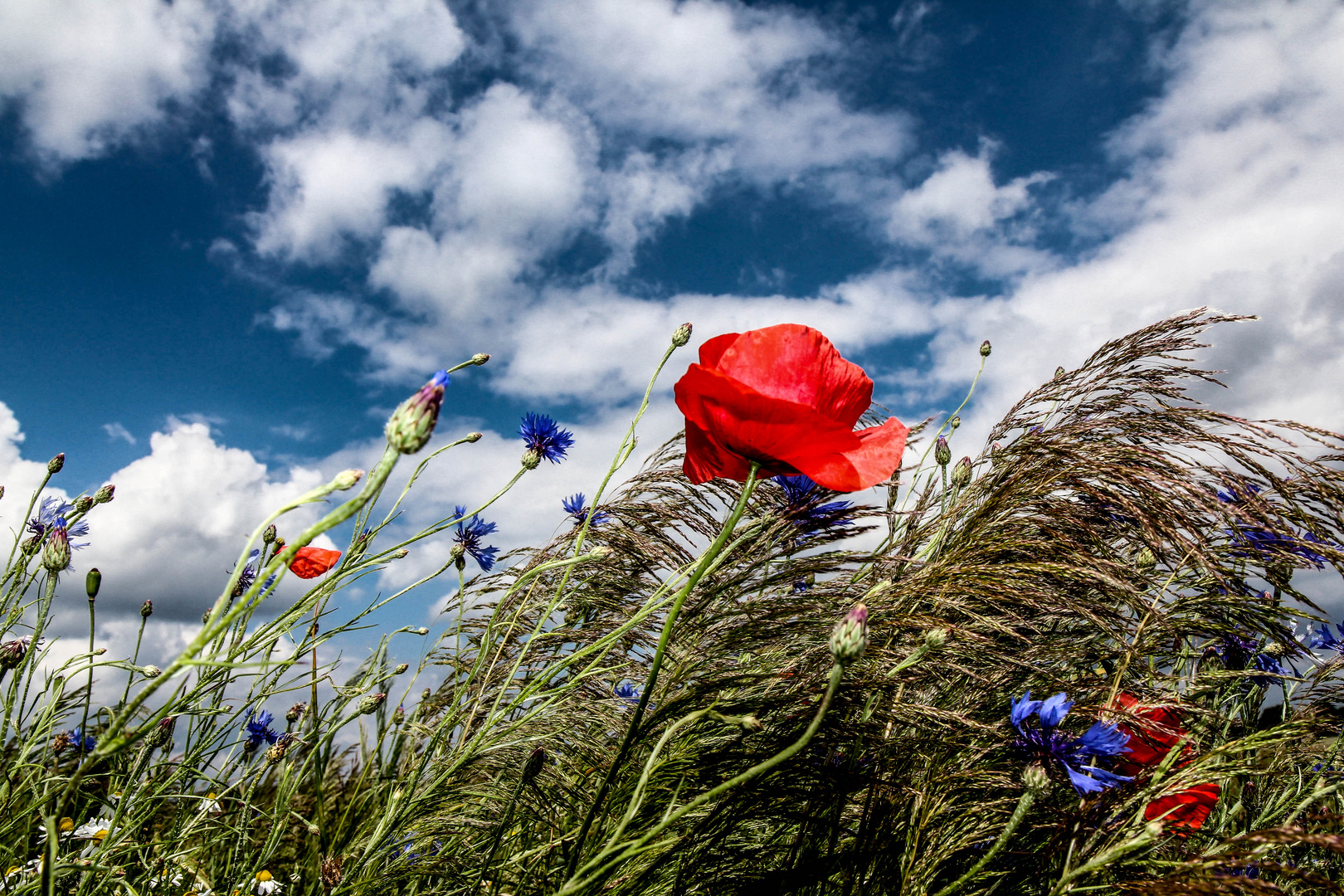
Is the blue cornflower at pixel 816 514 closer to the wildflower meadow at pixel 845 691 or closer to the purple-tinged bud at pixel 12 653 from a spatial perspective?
the wildflower meadow at pixel 845 691

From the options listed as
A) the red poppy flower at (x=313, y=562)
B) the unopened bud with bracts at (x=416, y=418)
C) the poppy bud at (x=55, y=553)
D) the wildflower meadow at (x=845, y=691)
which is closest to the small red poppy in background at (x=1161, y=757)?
the wildflower meadow at (x=845, y=691)

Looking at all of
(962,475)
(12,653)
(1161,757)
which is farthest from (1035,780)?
(12,653)

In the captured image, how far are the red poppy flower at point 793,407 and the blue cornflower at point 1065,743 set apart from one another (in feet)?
1.52

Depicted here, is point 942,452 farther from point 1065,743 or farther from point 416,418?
point 416,418

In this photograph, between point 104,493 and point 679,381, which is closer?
point 679,381

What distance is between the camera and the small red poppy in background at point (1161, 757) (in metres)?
1.14

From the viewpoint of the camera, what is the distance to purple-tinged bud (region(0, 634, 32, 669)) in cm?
136

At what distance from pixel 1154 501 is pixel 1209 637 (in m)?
0.33

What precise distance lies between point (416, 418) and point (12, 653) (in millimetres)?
1272

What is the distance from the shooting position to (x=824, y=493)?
1208 mm

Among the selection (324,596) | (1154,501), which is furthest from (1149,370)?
(324,596)

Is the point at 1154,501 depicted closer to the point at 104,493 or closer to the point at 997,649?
the point at 997,649

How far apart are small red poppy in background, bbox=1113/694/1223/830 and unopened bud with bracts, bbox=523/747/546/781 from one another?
35.6 inches

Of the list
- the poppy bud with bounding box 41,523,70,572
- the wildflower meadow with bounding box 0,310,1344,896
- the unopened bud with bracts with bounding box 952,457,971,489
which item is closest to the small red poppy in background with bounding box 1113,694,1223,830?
the wildflower meadow with bounding box 0,310,1344,896
